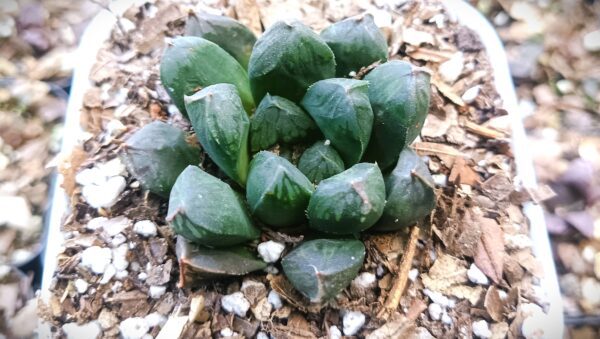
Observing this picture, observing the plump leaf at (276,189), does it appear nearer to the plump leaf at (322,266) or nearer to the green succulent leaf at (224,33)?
the plump leaf at (322,266)

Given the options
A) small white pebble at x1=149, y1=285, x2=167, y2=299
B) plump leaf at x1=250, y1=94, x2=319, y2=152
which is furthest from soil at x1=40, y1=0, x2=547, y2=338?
plump leaf at x1=250, y1=94, x2=319, y2=152

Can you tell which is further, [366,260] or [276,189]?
[366,260]

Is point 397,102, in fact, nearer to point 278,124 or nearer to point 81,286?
point 278,124

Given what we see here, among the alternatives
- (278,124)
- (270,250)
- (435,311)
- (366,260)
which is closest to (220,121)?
(278,124)

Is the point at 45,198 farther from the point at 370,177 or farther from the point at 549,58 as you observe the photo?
the point at 549,58

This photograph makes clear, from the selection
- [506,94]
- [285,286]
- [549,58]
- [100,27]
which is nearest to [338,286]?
[285,286]

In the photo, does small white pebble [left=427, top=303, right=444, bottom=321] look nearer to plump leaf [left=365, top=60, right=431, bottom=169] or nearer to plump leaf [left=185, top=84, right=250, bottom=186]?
plump leaf [left=365, top=60, right=431, bottom=169]

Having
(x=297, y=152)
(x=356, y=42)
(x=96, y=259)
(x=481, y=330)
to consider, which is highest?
(x=356, y=42)
